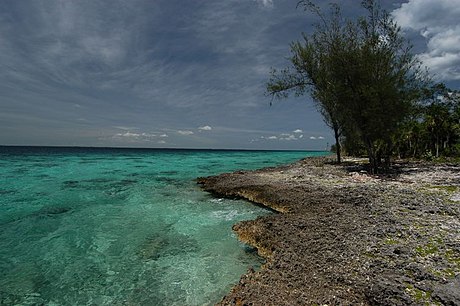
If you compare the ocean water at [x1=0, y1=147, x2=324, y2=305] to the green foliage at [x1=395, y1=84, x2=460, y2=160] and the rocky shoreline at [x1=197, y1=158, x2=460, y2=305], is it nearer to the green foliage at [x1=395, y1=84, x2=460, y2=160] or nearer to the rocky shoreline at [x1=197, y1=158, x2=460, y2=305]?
the rocky shoreline at [x1=197, y1=158, x2=460, y2=305]

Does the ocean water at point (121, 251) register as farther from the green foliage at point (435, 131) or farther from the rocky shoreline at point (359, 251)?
the green foliage at point (435, 131)

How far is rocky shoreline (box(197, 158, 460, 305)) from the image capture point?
24.3 ft

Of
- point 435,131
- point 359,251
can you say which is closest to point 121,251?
point 359,251

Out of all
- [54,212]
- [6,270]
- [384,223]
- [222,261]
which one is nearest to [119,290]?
[222,261]

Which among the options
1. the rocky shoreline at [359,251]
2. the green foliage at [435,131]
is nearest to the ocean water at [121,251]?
the rocky shoreline at [359,251]

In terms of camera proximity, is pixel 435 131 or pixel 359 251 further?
pixel 435 131

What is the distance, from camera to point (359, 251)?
9.67 meters

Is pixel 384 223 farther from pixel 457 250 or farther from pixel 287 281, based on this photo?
pixel 287 281

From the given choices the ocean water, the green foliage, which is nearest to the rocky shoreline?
the ocean water

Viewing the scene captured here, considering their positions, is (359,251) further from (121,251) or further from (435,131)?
(435,131)

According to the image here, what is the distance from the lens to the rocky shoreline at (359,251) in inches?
292

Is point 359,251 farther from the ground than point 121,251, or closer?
farther from the ground

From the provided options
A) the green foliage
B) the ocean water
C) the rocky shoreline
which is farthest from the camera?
the green foliage

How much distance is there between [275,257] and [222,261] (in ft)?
8.03
